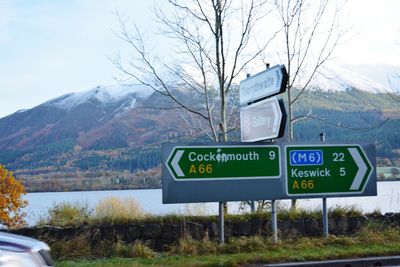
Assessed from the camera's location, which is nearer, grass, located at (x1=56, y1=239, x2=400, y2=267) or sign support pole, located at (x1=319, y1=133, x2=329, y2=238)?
grass, located at (x1=56, y1=239, x2=400, y2=267)

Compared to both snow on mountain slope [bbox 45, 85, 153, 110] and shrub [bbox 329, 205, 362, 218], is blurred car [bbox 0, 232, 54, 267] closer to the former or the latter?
shrub [bbox 329, 205, 362, 218]

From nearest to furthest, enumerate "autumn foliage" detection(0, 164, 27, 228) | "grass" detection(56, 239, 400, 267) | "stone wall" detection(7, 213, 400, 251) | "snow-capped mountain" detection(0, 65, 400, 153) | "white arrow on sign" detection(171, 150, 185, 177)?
"grass" detection(56, 239, 400, 267)
"stone wall" detection(7, 213, 400, 251)
"white arrow on sign" detection(171, 150, 185, 177)
"autumn foliage" detection(0, 164, 27, 228)
"snow-capped mountain" detection(0, 65, 400, 153)

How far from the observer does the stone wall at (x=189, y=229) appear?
1182cm

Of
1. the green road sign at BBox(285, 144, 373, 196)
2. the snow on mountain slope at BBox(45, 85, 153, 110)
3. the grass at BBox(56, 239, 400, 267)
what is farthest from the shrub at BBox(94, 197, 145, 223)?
the snow on mountain slope at BBox(45, 85, 153, 110)

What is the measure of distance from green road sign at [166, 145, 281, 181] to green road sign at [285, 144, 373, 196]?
41 centimetres

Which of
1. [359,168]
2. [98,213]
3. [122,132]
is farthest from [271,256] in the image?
[122,132]

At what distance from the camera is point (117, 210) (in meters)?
13.0

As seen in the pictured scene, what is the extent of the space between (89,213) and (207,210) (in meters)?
2.74

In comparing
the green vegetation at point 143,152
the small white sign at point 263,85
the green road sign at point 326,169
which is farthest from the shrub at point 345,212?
the green vegetation at point 143,152

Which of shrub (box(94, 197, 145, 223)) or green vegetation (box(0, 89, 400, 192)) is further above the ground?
green vegetation (box(0, 89, 400, 192))

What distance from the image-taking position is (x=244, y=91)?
13.7 meters

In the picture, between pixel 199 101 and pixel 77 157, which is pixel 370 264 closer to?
pixel 199 101

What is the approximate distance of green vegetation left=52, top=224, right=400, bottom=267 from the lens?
10.6m

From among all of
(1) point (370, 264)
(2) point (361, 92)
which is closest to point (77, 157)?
(2) point (361, 92)
